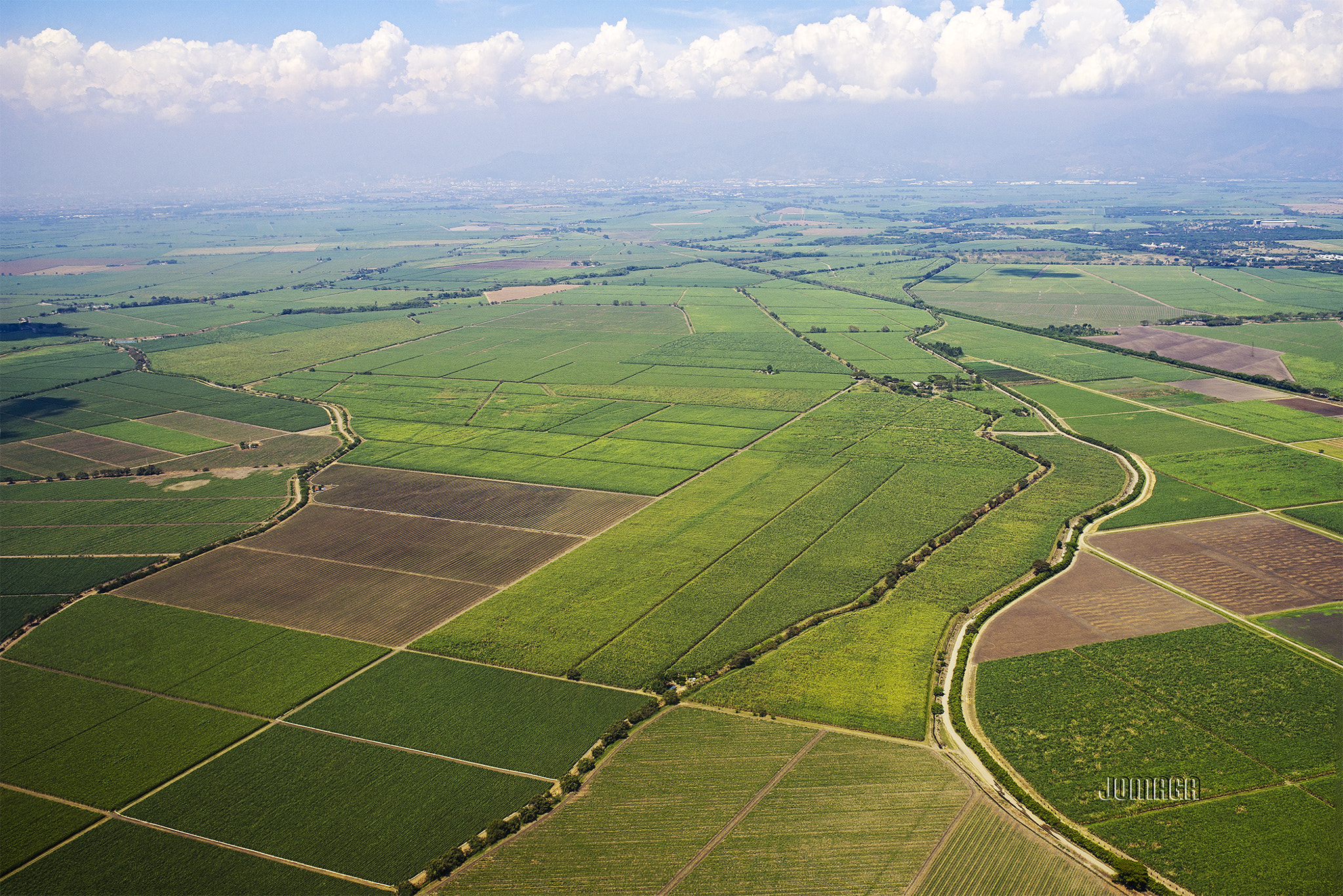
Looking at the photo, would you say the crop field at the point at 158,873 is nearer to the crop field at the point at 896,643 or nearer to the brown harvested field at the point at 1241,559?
the crop field at the point at 896,643

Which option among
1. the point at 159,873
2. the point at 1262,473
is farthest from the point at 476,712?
the point at 1262,473

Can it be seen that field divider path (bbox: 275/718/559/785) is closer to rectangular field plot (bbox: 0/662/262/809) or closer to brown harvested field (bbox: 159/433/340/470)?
rectangular field plot (bbox: 0/662/262/809)

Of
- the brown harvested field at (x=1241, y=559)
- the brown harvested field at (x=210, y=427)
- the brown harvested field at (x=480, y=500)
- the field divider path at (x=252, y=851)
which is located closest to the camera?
the field divider path at (x=252, y=851)

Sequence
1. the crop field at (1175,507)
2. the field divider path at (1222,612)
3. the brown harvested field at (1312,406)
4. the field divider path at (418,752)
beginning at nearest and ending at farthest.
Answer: the field divider path at (418,752) < the field divider path at (1222,612) < the crop field at (1175,507) < the brown harvested field at (1312,406)

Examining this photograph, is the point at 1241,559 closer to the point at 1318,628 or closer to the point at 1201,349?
the point at 1318,628

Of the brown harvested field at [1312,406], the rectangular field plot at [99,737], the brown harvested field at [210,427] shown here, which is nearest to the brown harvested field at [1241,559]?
the brown harvested field at [1312,406]

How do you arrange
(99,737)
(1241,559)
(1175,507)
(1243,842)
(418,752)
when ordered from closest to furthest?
(1243,842), (418,752), (99,737), (1241,559), (1175,507)

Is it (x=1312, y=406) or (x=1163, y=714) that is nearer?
(x=1163, y=714)
